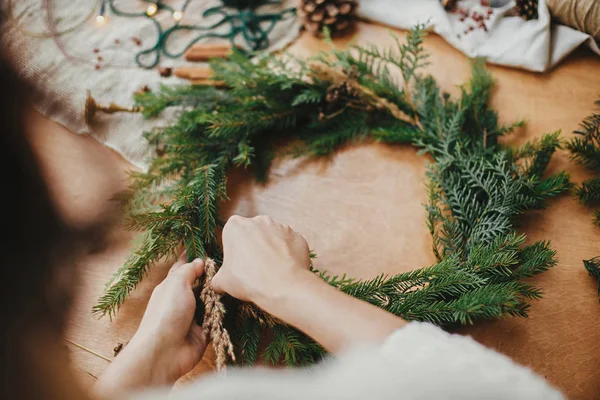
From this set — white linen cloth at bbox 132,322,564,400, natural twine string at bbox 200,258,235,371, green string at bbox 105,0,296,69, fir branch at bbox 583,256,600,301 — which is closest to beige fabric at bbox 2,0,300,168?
green string at bbox 105,0,296,69

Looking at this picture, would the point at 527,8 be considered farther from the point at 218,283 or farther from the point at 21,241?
the point at 21,241

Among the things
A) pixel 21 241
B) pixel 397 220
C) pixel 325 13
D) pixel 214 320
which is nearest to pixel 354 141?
pixel 397 220

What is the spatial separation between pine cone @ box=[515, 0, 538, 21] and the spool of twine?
0.05 metres

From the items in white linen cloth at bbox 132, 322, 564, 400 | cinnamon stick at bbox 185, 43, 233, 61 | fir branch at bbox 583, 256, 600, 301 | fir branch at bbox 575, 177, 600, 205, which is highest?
cinnamon stick at bbox 185, 43, 233, 61

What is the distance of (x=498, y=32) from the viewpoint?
107 cm

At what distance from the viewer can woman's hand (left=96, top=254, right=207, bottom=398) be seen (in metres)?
0.61

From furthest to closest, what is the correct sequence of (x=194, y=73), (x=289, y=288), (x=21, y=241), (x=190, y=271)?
(x=194, y=73) < (x=190, y=271) < (x=289, y=288) < (x=21, y=241)

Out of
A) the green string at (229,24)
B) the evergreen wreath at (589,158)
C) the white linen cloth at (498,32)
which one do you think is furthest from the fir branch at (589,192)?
the green string at (229,24)

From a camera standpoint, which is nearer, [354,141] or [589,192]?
[589,192]

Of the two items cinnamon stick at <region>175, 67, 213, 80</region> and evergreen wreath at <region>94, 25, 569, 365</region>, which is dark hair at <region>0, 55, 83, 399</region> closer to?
evergreen wreath at <region>94, 25, 569, 365</region>

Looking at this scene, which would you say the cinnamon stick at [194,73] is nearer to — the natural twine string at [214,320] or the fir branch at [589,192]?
the natural twine string at [214,320]

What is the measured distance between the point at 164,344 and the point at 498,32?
1.04 meters

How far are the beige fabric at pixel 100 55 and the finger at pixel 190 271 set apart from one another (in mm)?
345

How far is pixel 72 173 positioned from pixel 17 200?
63cm
